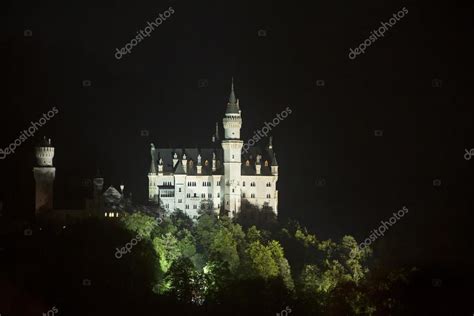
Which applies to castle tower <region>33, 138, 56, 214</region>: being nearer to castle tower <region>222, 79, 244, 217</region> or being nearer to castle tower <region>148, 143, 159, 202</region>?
castle tower <region>148, 143, 159, 202</region>

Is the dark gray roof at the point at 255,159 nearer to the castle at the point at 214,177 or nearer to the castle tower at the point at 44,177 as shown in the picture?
the castle at the point at 214,177

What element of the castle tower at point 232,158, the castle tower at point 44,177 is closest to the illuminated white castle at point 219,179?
the castle tower at point 232,158

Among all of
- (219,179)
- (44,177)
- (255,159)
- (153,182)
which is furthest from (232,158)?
(44,177)

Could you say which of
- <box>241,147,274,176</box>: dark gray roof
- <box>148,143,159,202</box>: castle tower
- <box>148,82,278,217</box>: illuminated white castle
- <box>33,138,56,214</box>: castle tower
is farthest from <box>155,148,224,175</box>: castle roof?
<box>33,138,56,214</box>: castle tower

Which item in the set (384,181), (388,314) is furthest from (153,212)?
(384,181)

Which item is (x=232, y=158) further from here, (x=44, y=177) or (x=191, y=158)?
(x=44, y=177)

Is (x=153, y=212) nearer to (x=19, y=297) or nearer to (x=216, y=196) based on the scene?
(x=216, y=196)

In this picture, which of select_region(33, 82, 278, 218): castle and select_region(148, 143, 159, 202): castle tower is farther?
select_region(148, 143, 159, 202): castle tower
